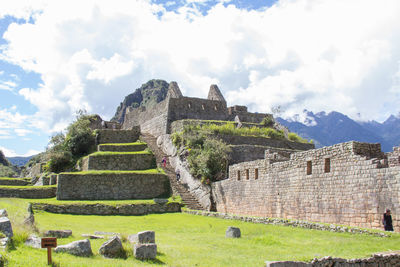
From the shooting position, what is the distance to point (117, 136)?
1513 inches

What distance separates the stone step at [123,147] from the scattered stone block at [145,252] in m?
26.9

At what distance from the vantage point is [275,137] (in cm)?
3603

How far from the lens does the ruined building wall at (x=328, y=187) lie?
1347 centimetres

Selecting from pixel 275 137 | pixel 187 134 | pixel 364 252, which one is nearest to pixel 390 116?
pixel 275 137

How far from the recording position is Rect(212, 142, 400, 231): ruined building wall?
1347 centimetres

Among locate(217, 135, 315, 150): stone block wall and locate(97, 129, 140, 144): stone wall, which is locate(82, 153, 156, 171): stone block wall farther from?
locate(217, 135, 315, 150): stone block wall

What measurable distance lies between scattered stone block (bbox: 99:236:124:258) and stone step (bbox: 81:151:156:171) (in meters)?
23.7

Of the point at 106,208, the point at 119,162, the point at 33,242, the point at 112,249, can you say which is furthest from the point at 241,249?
the point at 119,162

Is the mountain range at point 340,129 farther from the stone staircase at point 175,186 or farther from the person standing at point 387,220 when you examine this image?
the person standing at point 387,220

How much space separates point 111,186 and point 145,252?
2071 centimetres

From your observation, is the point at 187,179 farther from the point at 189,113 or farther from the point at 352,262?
the point at 352,262

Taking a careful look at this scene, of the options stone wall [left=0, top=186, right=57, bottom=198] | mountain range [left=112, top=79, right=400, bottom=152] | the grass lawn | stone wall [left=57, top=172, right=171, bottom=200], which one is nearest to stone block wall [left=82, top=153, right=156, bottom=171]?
stone wall [left=57, top=172, right=171, bottom=200]

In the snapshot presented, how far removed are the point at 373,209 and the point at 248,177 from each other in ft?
34.2

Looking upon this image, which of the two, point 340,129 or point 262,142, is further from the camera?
point 340,129
